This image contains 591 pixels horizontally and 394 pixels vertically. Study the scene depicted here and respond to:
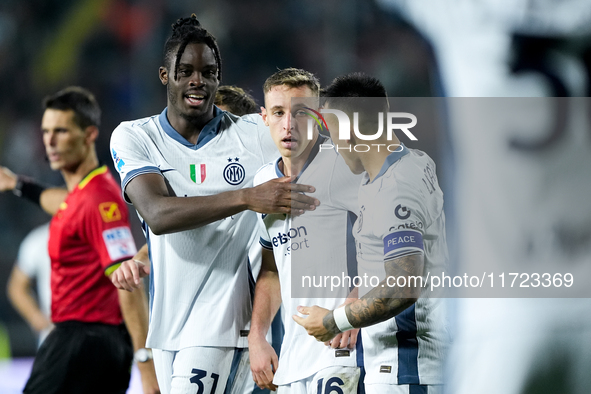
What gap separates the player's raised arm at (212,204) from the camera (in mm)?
2406

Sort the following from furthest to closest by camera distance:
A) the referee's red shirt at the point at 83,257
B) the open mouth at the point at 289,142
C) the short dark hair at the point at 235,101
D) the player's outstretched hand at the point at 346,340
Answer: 1. the referee's red shirt at the point at 83,257
2. the short dark hair at the point at 235,101
3. the open mouth at the point at 289,142
4. the player's outstretched hand at the point at 346,340

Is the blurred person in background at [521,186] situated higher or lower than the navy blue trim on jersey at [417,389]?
higher

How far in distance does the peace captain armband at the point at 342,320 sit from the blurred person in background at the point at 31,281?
260 centimetres

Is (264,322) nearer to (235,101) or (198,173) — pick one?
(198,173)

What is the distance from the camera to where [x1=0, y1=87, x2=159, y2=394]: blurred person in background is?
375 centimetres

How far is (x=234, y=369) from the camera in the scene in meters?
2.84

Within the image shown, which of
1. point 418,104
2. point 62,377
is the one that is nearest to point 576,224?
point 418,104

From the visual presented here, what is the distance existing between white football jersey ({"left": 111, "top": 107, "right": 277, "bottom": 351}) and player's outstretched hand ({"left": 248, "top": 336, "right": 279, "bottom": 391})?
183mm

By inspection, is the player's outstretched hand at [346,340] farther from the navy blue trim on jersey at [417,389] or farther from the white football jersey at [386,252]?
the navy blue trim on jersey at [417,389]

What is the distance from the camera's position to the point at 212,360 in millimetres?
2754

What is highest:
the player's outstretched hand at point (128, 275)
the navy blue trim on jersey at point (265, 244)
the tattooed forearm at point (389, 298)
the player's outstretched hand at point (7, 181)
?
the player's outstretched hand at point (7, 181)

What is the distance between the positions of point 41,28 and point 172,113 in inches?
293

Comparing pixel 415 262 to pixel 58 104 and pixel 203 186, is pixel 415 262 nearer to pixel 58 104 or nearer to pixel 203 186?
pixel 203 186

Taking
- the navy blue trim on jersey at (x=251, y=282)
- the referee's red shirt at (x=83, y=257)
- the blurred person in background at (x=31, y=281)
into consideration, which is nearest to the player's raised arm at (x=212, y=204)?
the navy blue trim on jersey at (x=251, y=282)
